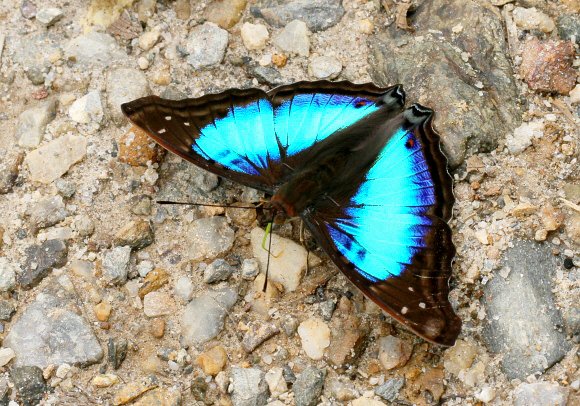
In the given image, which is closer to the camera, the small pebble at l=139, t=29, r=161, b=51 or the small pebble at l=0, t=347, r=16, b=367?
the small pebble at l=0, t=347, r=16, b=367

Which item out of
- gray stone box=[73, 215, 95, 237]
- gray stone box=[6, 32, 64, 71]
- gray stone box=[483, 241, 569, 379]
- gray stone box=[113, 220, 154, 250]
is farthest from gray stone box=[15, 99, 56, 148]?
gray stone box=[483, 241, 569, 379]

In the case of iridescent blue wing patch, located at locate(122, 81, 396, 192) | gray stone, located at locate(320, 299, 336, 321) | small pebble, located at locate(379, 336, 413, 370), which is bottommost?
small pebble, located at locate(379, 336, 413, 370)

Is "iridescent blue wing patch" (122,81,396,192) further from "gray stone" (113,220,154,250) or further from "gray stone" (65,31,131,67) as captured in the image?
"gray stone" (65,31,131,67)

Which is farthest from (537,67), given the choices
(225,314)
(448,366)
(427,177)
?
(225,314)

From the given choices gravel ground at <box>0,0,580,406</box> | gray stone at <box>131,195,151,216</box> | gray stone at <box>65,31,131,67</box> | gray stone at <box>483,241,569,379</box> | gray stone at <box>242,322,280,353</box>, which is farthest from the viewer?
gray stone at <box>65,31,131,67</box>

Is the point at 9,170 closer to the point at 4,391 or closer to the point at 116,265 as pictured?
the point at 116,265

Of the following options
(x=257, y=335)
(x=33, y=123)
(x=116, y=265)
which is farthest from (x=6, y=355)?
(x=33, y=123)

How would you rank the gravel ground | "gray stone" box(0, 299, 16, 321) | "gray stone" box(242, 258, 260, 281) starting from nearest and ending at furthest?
the gravel ground → "gray stone" box(0, 299, 16, 321) → "gray stone" box(242, 258, 260, 281)
